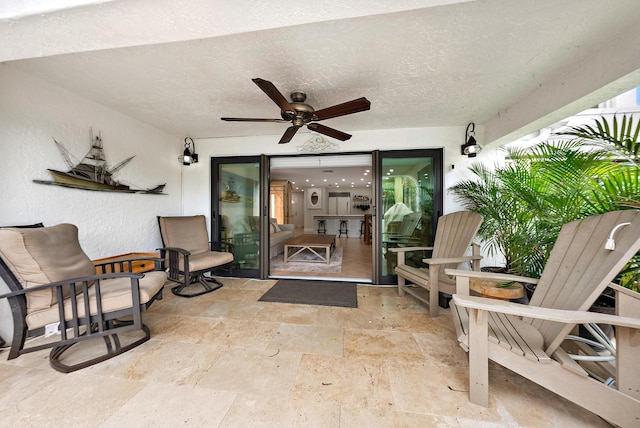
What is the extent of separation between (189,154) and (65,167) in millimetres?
1359

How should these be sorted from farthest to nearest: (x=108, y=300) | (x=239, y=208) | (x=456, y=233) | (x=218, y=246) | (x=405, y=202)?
(x=239, y=208) → (x=218, y=246) → (x=405, y=202) → (x=456, y=233) → (x=108, y=300)

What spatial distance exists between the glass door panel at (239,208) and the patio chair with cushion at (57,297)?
1.86m

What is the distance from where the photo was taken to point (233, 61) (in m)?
1.69

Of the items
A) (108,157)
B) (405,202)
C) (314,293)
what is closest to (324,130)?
(405,202)

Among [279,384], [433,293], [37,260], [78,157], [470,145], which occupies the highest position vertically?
[470,145]

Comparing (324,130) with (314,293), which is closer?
(324,130)

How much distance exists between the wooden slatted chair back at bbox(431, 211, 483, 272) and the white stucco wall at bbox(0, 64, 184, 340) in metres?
3.75

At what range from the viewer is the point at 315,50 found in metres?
1.56

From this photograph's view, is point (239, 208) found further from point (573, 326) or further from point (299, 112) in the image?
point (573, 326)

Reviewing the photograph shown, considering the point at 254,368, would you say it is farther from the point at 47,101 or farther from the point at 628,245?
the point at 47,101

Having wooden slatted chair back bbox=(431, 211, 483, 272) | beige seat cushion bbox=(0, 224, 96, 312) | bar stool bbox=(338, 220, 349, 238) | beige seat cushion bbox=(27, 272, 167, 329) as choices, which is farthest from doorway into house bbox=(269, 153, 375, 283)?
beige seat cushion bbox=(0, 224, 96, 312)

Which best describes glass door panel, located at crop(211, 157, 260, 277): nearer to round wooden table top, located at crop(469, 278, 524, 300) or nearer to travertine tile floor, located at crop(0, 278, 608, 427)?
travertine tile floor, located at crop(0, 278, 608, 427)

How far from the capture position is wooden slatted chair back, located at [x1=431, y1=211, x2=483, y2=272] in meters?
2.25

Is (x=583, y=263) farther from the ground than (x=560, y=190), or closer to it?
closer to it
